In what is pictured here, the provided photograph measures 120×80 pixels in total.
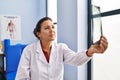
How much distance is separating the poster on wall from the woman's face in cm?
208

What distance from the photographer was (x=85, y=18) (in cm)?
229

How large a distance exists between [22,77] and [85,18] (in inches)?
40.1

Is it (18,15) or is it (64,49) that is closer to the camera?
(64,49)

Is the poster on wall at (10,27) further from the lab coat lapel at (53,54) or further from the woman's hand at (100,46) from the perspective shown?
the woman's hand at (100,46)

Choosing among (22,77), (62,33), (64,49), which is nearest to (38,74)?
(22,77)

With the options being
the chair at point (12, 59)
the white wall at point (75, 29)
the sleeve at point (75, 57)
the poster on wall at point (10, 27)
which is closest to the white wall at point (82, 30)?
the white wall at point (75, 29)

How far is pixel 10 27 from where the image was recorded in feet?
12.3

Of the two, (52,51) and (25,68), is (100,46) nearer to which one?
(52,51)

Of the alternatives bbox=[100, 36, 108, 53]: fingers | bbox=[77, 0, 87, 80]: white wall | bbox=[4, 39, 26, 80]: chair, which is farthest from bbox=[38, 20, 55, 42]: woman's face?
bbox=[4, 39, 26, 80]: chair

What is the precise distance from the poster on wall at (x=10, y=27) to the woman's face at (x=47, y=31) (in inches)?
81.7

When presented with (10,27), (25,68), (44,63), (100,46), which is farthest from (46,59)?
(10,27)

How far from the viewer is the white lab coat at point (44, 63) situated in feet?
5.35

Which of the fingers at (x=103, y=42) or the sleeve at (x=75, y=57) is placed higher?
the fingers at (x=103, y=42)

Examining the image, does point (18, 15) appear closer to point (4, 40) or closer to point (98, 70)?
point (4, 40)
